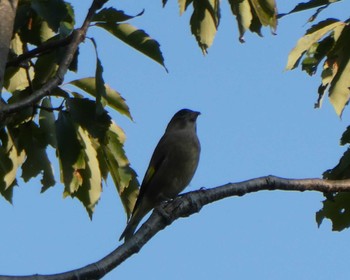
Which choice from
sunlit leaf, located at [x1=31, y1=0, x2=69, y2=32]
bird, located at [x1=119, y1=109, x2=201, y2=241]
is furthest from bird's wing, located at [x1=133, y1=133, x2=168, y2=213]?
sunlit leaf, located at [x1=31, y1=0, x2=69, y2=32]

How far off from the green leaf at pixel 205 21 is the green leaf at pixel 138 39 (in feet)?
2.50

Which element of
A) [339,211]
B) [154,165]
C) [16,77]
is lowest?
[339,211]

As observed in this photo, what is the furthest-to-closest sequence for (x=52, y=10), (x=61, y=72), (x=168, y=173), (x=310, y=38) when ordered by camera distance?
(x=168, y=173)
(x=310, y=38)
(x=52, y=10)
(x=61, y=72)

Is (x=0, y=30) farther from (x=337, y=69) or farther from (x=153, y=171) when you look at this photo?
(x=153, y=171)

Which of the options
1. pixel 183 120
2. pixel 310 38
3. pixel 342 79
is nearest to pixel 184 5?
pixel 310 38

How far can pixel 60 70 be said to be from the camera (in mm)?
4406

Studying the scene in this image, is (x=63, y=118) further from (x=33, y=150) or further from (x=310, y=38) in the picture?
(x=310, y=38)

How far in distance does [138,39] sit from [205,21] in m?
0.86

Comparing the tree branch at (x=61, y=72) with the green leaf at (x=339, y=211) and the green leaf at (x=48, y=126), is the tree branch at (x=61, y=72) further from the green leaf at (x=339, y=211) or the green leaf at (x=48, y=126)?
the green leaf at (x=339, y=211)

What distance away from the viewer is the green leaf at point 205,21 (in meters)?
5.76

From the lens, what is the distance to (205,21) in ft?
19.1

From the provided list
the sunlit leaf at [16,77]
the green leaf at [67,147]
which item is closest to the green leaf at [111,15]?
the green leaf at [67,147]

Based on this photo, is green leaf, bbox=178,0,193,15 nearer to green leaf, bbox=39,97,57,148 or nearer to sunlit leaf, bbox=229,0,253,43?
sunlit leaf, bbox=229,0,253,43

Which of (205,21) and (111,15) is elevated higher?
(205,21)
